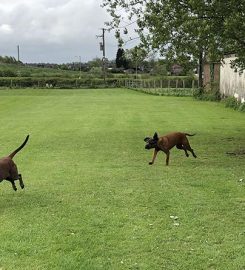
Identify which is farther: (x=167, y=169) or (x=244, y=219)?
(x=167, y=169)

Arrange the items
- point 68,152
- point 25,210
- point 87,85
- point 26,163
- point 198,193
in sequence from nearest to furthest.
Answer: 1. point 25,210
2. point 198,193
3. point 26,163
4. point 68,152
5. point 87,85

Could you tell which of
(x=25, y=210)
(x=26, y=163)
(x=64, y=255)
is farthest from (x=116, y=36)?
(x=64, y=255)

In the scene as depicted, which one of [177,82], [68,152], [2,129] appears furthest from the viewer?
[177,82]

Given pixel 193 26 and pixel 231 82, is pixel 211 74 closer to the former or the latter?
pixel 231 82

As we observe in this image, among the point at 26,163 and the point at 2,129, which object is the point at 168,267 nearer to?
the point at 26,163

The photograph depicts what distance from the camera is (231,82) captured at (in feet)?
121

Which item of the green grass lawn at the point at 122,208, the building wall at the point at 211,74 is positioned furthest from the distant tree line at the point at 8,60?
the green grass lawn at the point at 122,208

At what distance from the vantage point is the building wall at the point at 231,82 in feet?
110

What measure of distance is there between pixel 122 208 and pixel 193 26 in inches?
258

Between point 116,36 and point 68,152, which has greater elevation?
point 116,36

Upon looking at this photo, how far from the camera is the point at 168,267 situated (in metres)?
5.94

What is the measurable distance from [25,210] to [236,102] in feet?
87.6

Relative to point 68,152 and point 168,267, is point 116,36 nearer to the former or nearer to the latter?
point 68,152

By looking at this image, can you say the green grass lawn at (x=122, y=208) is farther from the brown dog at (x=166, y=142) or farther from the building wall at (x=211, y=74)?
the building wall at (x=211, y=74)
